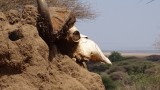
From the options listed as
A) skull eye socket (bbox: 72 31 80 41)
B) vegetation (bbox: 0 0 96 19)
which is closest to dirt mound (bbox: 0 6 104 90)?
skull eye socket (bbox: 72 31 80 41)

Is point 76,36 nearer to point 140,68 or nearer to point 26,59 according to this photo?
point 26,59

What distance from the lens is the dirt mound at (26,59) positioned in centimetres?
395

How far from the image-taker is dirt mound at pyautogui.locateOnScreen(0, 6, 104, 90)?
13.0 feet

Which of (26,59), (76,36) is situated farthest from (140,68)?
(26,59)

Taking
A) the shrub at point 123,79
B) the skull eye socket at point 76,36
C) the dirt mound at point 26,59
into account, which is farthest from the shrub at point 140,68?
the dirt mound at point 26,59

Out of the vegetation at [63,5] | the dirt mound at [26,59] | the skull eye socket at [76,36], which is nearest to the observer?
the dirt mound at [26,59]

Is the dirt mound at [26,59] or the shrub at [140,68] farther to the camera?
the shrub at [140,68]

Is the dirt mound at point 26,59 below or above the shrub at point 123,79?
above

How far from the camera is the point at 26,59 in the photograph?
3.99 metres

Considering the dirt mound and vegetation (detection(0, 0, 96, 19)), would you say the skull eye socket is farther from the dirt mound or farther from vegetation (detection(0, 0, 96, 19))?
vegetation (detection(0, 0, 96, 19))

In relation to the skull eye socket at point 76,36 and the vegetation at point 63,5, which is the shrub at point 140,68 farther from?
the skull eye socket at point 76,36

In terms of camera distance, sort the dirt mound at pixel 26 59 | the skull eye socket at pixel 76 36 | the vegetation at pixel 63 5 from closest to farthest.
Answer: the dirt mound at pixel 26 59, the skull eye socket at pixel 76 36, the vegetation at pixel 63 5

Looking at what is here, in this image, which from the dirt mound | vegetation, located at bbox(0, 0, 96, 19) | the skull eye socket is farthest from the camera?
vegetation, located at bbox(0, 0, 96, 19)

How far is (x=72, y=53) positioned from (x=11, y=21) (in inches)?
25.6
